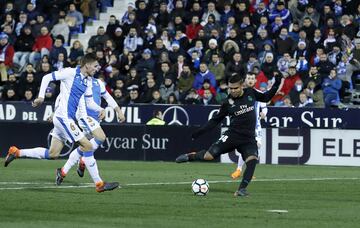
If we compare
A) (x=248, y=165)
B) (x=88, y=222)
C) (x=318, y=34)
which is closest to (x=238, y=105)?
(x=248, y=165)

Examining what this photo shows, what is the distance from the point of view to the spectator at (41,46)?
116 feet

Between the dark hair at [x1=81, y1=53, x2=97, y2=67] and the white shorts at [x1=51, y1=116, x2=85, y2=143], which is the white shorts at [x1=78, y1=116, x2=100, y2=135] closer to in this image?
the white shorts at [x1=51, y1=116, x2=85, y2=143]

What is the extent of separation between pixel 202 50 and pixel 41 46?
19.0 feet

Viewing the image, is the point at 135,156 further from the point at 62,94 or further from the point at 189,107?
the point at 62,94

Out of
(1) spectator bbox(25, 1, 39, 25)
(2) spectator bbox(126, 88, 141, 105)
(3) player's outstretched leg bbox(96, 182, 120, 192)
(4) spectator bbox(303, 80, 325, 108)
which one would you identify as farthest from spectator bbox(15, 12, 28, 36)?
(3) player's outstretched leg bbox(96, 182, 120, 192)

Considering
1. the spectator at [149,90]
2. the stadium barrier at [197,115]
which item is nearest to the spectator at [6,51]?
the stadium barrier at [197,115]

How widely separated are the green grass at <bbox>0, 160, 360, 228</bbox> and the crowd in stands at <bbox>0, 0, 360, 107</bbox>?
6.82 metres

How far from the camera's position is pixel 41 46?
Answer: 117ft

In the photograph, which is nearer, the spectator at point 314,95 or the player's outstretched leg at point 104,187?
the player's outstretched leg at point 104,187

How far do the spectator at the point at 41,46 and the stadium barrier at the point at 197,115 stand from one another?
394cm

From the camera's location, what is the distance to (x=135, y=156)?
2961cm

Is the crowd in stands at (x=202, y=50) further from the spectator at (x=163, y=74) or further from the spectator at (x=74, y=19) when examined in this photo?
the spectator at (x=74, y=19)

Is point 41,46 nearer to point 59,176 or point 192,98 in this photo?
point 192,98

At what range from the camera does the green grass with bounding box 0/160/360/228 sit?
45.8 ft
